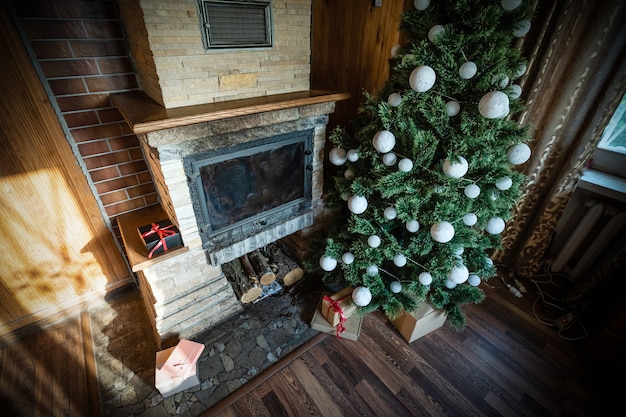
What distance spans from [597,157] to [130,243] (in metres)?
2.99

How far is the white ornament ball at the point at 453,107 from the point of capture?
1.25 meters

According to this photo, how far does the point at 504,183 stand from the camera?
51.4 inches

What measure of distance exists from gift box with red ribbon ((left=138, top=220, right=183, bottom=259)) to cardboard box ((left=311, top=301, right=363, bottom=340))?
3.11 feet

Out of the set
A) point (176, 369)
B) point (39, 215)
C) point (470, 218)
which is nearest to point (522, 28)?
point (470, 218)

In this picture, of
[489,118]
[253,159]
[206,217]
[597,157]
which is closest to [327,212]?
[253,159]

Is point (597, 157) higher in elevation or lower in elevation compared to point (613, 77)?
lower

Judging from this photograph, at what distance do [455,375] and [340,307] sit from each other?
73 cm

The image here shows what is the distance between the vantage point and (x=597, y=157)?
2.00 metres

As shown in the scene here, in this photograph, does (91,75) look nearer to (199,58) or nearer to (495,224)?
(199,58)

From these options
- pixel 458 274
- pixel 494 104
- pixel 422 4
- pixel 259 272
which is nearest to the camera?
pixel 494 104

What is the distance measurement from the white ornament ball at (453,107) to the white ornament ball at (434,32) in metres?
0.26

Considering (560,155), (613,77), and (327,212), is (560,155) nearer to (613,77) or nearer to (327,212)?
(613,77)

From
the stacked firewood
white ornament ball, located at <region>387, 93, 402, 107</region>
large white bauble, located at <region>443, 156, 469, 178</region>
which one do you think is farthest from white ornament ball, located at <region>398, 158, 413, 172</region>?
the stacked firewood

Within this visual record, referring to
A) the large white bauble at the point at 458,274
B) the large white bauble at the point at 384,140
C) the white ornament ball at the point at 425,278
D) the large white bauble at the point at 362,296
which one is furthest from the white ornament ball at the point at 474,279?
the large white bauble at the point at 384,140
